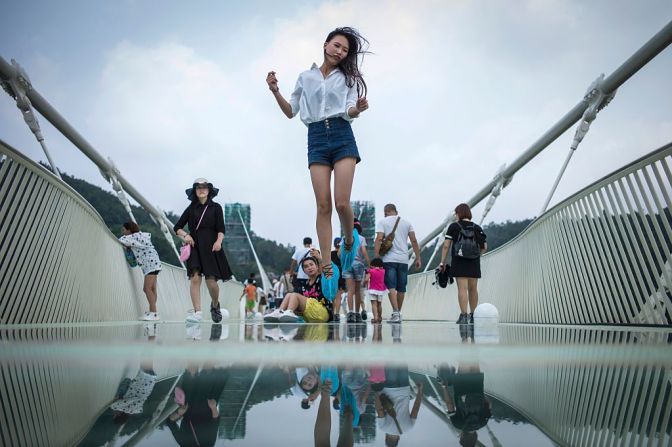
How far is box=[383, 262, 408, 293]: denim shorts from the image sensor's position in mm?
11040

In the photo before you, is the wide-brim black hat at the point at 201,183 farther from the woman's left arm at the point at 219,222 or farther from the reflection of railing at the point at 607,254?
→ the reflection of railing at the point at 607,254

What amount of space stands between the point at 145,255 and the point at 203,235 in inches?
91.3

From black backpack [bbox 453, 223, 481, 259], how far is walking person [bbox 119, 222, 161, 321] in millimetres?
4732

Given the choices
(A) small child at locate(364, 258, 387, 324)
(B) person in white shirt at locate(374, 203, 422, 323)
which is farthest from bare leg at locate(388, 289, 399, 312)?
(A) small child at locate(364, 258, 387, 324)

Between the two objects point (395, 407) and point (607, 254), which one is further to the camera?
point (607, 254)

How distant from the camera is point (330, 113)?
6.44m

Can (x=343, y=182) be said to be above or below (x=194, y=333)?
above

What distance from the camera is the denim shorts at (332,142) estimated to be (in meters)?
6.41

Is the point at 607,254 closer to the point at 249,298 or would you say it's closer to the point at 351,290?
the point at 351,290

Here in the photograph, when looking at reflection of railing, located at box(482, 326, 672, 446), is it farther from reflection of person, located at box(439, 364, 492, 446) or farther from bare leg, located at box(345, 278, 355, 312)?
bare leg, located at box(345, 278, 355, 312)

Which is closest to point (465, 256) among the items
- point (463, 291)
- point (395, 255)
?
point (463, 291)

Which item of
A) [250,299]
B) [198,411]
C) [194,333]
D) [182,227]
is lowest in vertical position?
[198,411]

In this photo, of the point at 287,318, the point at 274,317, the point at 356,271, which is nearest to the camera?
the point at 287,318

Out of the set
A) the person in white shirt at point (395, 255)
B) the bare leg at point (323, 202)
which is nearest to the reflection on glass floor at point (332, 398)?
the bare leg at point (323, 202)
